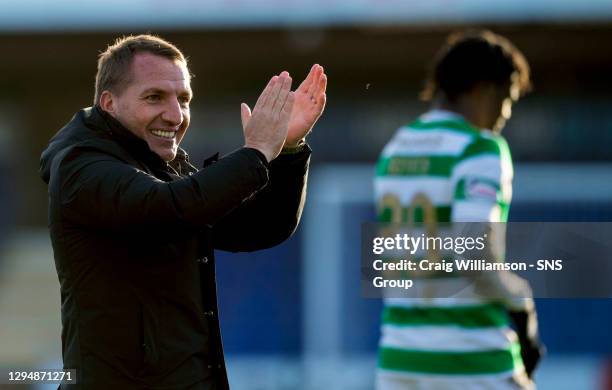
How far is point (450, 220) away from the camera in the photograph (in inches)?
153

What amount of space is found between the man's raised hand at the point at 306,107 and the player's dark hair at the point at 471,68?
50.6 inches

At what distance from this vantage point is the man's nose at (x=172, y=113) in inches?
109

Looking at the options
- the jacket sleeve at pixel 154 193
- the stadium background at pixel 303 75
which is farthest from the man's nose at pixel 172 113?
the stadium background at pixel 303 75

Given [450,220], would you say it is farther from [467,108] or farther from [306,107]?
[306,107]

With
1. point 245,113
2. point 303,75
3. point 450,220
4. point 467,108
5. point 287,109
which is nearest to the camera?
point 287,109

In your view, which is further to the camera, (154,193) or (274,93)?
(274,93)

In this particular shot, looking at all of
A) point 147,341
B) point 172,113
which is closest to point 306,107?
point 172,113

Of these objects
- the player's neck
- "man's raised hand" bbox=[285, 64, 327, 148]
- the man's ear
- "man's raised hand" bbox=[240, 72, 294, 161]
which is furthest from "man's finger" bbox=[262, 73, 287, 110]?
the player's neck

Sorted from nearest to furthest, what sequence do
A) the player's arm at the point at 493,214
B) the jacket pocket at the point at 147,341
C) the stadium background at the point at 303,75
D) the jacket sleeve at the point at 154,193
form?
1. the jacket sleeve at the point at 154,193
2. the jacket pocket at the point at 147,341
3. the player's arm at the point at 493,214
4. the stadium background at the point at 303,75

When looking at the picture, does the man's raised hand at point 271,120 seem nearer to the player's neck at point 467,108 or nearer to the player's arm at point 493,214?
the player's arm at point 493,214

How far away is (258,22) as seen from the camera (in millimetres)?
10742

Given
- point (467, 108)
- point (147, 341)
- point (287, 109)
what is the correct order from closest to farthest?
point (147, 341)
point (287, 109)
point (467, 108)

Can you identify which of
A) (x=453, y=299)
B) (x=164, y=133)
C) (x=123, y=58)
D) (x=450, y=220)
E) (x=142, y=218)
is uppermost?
(x=123, y=58)

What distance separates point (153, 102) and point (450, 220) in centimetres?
139
